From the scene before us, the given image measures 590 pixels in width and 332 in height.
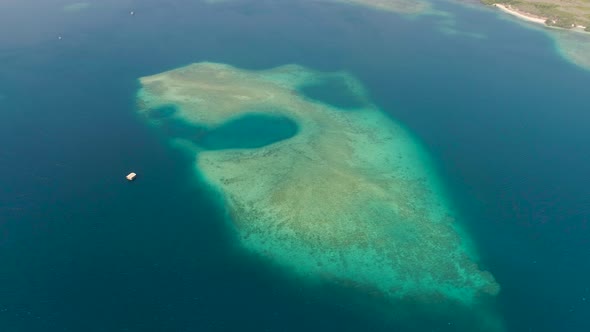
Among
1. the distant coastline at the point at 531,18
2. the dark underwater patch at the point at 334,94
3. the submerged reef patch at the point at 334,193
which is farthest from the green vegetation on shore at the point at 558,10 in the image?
the submerged reef patch at the point at 334,193

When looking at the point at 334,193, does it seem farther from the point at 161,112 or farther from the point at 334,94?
the point at 161,112

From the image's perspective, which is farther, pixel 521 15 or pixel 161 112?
pixel 521 15

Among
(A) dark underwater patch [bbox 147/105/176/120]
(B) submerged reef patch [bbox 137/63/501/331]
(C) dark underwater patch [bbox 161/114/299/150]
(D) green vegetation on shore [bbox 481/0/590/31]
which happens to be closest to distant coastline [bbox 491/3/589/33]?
(D) green vegetation on shore [bbox 481/0/590/31]

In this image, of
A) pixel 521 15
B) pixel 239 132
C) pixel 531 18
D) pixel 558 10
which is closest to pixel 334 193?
pixel 239 132

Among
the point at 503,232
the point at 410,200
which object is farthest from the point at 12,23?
the point at 503,232

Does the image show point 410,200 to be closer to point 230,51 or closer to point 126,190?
point 126,190

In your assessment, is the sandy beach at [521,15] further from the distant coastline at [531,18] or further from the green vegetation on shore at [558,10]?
the green vegetation on shore at [558,10]

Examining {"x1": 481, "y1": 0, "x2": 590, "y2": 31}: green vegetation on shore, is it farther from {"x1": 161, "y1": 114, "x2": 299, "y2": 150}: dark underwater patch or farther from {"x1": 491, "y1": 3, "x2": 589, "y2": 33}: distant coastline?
{"x1": 161, "y1": 114, "x2": 299, "y2": 150}: dark underwater patch
